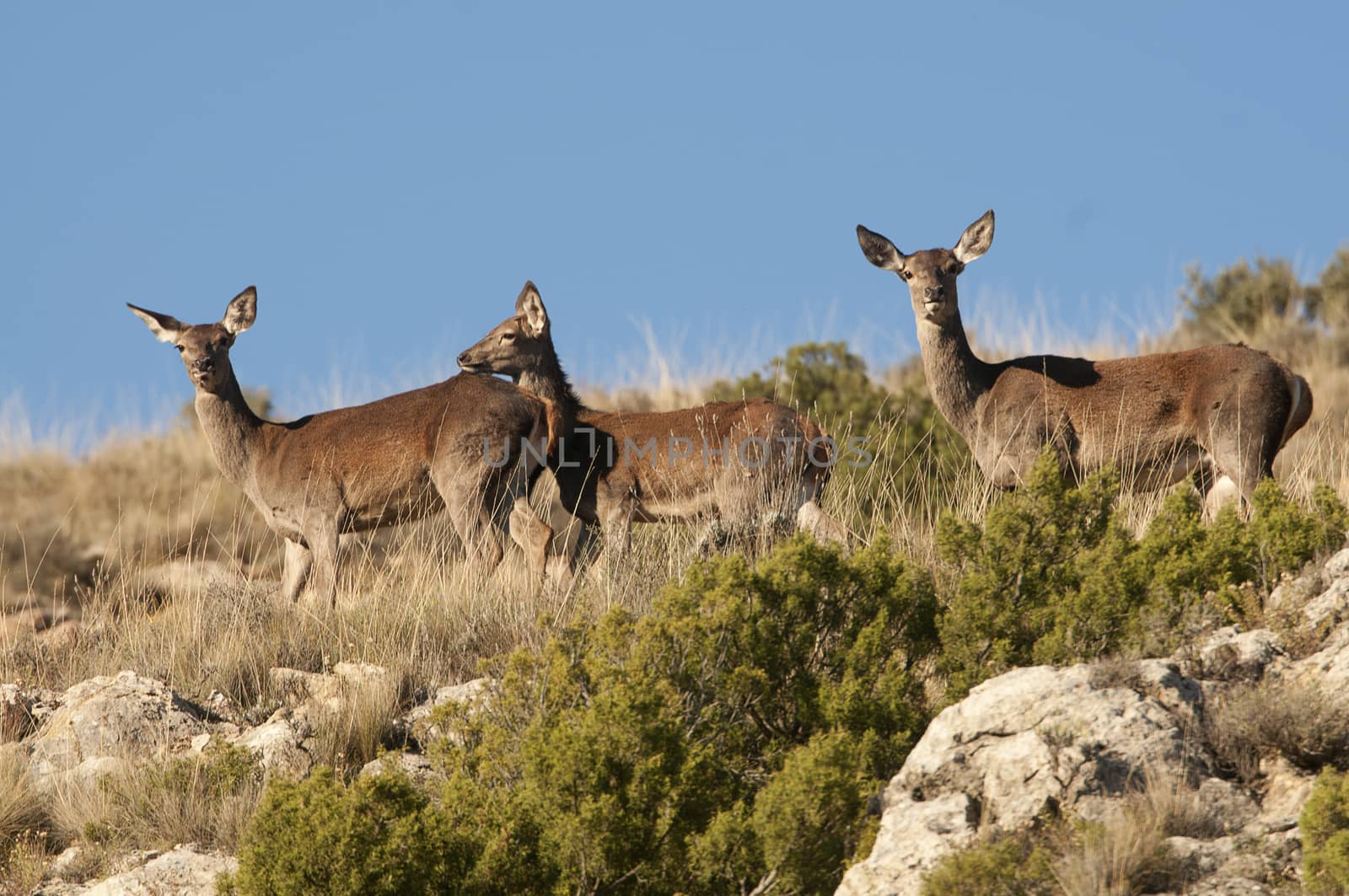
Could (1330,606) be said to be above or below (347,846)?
above

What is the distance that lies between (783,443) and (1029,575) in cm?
398

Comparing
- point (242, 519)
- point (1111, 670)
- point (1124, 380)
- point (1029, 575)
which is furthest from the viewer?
point (242, 519)

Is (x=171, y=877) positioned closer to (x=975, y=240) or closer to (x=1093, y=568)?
(x=1093, y=568)

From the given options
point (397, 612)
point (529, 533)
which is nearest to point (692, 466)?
point (529, 533)

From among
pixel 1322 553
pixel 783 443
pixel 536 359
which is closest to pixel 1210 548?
pixel 1322 553

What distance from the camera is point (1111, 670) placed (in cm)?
609

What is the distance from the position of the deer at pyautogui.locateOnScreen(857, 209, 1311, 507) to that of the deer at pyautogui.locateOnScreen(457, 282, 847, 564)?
1050mm

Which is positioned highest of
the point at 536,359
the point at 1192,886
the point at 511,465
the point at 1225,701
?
the point at 536,359

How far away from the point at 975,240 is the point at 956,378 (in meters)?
1.27

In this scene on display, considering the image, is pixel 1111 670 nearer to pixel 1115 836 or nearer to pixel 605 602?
pixel 1115 836

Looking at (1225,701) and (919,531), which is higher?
(919,531)

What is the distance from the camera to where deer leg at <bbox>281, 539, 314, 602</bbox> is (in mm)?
11977

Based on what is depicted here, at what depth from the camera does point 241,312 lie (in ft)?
41.4

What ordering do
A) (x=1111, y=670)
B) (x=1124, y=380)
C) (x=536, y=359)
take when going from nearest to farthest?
1. (x=1111, y=670)
2. (x=1124, y=380)
3. (x=536, y=359)
